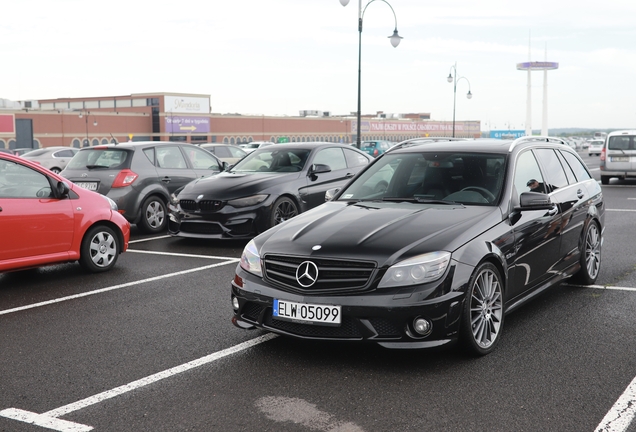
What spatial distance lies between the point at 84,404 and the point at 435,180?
3.32m

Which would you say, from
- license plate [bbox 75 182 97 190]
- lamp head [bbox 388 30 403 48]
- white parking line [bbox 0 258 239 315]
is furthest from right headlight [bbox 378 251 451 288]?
lamp head [bbox 388 30 403 48]

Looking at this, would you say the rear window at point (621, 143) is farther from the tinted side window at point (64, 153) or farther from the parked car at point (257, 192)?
the tinted side window at point (64, 153)

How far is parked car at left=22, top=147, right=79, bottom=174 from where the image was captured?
30081 millimetres

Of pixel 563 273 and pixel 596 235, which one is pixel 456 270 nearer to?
pixel 563 273

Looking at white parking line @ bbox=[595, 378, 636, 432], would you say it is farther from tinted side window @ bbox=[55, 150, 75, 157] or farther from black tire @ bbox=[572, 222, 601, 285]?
tinted side window @ bbox=[55, 150, 75, 157]

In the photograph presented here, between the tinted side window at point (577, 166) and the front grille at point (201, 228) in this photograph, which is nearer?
the tinted side window at point (577, 166)

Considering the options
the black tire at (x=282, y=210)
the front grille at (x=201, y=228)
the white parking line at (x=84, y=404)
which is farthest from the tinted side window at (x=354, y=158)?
the white parking line at (x=84, y=404)

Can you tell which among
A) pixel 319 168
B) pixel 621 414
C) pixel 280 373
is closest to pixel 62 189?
pixel 319 168

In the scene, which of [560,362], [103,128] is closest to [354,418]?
[560,362]

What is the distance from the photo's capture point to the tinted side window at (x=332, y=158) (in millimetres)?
11531

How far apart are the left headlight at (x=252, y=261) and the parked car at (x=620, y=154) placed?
790 inches

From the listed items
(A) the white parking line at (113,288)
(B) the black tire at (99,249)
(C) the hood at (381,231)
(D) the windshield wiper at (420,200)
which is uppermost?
(D) the windshield wiper at (420,200)

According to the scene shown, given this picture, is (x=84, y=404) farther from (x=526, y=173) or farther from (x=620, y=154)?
(x=620, y=154)

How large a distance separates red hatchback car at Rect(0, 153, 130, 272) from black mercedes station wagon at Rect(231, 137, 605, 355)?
3.27m
